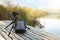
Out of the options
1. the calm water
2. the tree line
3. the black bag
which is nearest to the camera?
the black bag

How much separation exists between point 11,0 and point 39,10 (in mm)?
2195

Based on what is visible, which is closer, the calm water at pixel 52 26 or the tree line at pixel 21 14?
the calm water at pixel 52 26

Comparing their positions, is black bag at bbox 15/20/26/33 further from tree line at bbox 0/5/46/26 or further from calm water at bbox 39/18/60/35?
tree line at bbox 0/5/46/26

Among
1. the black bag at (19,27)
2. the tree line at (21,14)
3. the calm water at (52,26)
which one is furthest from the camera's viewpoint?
the tree line at (21,14)

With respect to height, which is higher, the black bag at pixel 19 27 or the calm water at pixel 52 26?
the black bag at pixel 19 27

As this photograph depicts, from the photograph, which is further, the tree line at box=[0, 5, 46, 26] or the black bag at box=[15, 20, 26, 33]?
the tree line at box=[0, 5, 46, 26]

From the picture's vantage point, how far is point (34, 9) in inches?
450

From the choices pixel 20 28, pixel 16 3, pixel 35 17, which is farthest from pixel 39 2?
pixel 20 28

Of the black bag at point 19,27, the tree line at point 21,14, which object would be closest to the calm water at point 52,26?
the tree line at point 21,14

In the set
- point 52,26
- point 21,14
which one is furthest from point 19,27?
point 21,14

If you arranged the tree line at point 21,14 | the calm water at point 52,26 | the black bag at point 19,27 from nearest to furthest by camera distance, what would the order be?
the black bag at point 19,27 → the calm water at point 52,26 → the tree line at point 21,14

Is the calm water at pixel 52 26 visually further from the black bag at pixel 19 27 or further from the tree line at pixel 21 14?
the black bag at pixel 19 27

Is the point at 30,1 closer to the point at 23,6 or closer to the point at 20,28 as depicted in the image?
the point at 23,6

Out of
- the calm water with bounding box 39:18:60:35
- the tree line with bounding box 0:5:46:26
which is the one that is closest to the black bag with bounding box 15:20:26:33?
the calm water with bounding box 39:18:60:35
